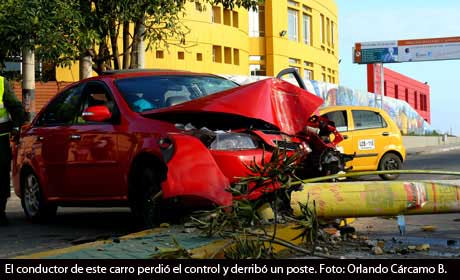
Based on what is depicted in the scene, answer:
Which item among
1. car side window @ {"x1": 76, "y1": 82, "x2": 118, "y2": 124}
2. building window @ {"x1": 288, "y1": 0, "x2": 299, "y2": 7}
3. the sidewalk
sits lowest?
the sidewalk

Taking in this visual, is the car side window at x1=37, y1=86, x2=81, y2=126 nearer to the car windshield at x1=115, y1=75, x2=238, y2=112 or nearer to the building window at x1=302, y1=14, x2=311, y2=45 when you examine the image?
the car windshield at x1=115, y1=75, x2=238, y2=112

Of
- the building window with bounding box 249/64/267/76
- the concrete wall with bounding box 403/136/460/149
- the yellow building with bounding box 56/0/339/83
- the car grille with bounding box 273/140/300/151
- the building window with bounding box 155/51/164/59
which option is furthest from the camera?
the building window with bounding box 249/64/267/76

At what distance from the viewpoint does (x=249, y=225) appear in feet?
18.6

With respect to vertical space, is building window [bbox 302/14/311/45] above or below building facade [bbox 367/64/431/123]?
above

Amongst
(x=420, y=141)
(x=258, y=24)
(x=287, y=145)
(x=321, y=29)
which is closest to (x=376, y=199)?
(x=287, y=145)

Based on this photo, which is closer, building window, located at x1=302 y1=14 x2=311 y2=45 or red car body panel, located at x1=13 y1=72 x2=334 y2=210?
red car body panel, located at x1=13 y1=72 x2=334 y2=210

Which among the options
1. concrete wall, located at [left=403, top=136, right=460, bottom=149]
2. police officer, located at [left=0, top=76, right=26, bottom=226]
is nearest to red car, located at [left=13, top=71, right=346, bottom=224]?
police officer, located at [left=0, top=76, right=26, bottom=226]

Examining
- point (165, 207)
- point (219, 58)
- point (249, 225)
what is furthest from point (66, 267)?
point (219, 58)

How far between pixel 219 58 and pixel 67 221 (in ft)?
99.9

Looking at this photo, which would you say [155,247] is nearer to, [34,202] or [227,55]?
[34,202]

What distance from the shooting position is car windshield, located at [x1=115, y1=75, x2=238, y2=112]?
7.46 metres

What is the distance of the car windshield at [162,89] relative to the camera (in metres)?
7.46

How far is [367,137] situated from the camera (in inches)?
621

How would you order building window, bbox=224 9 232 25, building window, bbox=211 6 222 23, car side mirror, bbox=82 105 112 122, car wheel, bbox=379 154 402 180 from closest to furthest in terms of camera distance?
car side mirror, bbox=82 105 112 122 → car wheel, bbox=379 154 402 180 → building window, bbox=211 6 222 23 → building window, bbox=224 9 232 25
